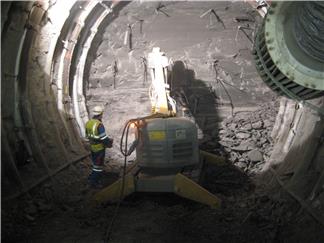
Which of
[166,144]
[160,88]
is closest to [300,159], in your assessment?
[166,144]

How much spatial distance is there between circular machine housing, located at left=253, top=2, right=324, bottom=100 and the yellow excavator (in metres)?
2.76

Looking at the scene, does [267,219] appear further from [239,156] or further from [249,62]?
[249,62]

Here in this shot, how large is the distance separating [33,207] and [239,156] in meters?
4.77

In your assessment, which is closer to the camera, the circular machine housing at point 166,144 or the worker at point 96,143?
the circular machine housing at point 166,144

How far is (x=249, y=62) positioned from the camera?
10.5 metres

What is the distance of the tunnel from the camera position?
19.4 ft

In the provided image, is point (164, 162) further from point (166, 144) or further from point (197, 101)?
point (197, 101)

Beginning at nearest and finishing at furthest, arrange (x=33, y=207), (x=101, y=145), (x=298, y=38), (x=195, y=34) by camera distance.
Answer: (x=298, y=38), (x=33, y=207), (x=101, y=145), (x=195, y=34)

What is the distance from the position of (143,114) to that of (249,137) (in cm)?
265

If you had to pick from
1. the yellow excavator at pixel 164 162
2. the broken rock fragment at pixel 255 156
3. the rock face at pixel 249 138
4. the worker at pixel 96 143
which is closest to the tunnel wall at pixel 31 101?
the worker at pixel 96 143

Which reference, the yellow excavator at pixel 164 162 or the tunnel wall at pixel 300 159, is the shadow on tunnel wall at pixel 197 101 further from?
the yellow excavator at pixel 164 162

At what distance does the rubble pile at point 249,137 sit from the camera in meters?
9.24

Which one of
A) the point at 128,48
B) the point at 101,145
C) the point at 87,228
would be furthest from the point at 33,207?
the point at 128,48

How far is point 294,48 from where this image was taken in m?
4.03
